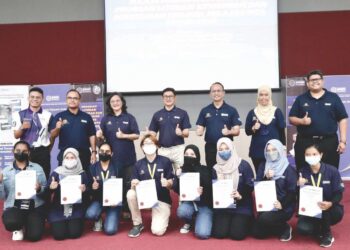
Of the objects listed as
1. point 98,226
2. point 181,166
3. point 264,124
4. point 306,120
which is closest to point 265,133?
point 264,124

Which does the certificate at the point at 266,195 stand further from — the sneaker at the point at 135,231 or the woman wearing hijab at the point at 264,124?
the sneaker at the point at 135,231

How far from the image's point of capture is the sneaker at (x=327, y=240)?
10.7 feet

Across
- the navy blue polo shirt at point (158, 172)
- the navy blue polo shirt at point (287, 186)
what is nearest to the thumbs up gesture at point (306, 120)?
the navy blue polo shirt at point (287, 186)

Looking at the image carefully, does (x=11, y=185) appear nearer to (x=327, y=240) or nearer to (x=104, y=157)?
(x=104, y=157)

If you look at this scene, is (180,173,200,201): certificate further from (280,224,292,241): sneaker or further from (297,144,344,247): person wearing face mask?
(297,144,344,247): person wearing face mask

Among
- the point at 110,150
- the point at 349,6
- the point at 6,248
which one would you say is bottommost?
the point at 6,248

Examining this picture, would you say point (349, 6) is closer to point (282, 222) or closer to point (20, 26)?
point (282, 222)

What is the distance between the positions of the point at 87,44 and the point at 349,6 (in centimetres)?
448

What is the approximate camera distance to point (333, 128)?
151 inches

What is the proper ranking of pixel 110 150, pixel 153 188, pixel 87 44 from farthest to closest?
pixel 87 44, pixel 110 150, pixel 153 188

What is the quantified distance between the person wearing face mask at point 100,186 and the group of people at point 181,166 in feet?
0.03

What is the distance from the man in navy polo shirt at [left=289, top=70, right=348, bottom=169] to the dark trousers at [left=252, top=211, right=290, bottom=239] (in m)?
0.75

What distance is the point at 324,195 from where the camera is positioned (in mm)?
3340

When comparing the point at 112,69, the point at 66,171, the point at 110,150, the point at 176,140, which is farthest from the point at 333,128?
the point at 112,69
